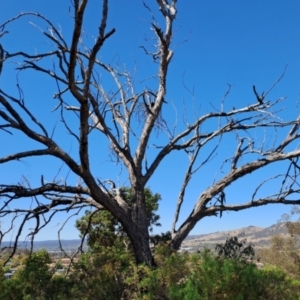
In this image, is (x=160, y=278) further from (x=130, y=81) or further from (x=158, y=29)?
(x=130, y=81)

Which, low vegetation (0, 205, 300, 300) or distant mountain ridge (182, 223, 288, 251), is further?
distant mountain ridge (182, 223, 288, 251)

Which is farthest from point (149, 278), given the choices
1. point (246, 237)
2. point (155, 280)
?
point (246, 237)

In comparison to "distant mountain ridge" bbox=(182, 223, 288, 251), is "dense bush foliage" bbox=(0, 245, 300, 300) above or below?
below

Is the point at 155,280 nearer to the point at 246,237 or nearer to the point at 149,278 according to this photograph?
the point at 149,278

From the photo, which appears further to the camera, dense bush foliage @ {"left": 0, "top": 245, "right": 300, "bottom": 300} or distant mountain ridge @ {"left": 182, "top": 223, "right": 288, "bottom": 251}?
distant mountain ridge @ {"left": 182, "top": 223, "right": 288, "bottom": 251}

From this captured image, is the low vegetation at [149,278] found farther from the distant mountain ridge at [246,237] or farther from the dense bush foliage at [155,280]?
the distant mountain ridge at [246,237]

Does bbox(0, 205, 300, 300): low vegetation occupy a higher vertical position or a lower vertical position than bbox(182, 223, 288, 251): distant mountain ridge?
lower

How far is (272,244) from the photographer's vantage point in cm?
2589

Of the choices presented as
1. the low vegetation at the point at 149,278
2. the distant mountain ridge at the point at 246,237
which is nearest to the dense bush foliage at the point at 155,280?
the low vegetation at the point at 149,278

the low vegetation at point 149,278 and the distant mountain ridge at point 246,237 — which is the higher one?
the distant mountain ridge at point 246,237

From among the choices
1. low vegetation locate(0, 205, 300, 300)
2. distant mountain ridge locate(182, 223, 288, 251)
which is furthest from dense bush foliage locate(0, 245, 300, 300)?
distant mountain ridge locate(182, 223, 288, 251)

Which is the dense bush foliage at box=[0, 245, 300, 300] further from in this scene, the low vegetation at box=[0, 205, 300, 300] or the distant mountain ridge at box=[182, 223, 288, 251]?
the distant mountain ridge at box=[182, 223, 288, 251]

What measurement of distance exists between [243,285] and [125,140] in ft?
13.5

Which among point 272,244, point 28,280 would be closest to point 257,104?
point 28,280
